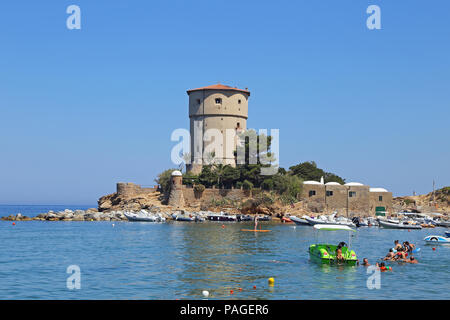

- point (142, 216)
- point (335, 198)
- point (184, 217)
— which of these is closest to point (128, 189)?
point (142, 216)

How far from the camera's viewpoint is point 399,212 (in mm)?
74125

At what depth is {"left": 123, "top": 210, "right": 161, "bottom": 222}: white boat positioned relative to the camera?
59928mm

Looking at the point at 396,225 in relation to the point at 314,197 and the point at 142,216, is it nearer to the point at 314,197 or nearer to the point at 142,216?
the point at 314,197

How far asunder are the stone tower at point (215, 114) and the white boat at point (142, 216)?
11.8 meters

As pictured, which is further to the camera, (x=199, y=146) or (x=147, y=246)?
(x=199, y=146)

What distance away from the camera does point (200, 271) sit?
22.8 m

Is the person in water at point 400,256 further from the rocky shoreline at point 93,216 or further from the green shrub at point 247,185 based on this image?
the green shrub at point 247,185

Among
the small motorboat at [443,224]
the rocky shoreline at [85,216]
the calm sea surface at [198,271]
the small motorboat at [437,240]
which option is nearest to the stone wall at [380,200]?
the small motorboat at [443,224]

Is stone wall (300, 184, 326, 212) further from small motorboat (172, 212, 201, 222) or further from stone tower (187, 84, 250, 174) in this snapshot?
small motorboat (172, 212, 201, 222)

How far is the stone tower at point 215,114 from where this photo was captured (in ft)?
237
